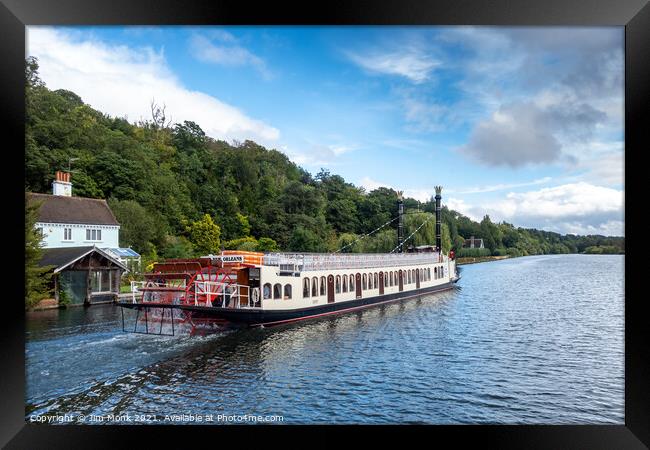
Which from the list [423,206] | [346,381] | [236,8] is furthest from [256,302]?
[423,206]

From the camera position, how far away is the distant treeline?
17.7 metres

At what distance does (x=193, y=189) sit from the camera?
22531mm

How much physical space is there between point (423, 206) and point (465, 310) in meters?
18.2

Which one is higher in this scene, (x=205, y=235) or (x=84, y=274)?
(x=205, y=235)

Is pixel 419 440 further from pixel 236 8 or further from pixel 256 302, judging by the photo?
pixel 256 302

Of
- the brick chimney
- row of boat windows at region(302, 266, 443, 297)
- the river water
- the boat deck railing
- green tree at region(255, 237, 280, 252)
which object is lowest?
the river water

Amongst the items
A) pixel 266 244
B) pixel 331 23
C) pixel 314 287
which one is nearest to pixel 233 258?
pixel 314 287

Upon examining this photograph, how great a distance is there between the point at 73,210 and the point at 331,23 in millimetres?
13986

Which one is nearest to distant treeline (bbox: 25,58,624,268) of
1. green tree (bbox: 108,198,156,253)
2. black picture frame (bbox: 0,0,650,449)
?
green tree (bbox: 108,198,156,253)

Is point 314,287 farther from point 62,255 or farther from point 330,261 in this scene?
point 62,255

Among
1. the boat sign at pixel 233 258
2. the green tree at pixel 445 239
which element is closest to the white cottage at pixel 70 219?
the boat sign at pixel 233 258

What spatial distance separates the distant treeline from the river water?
5.54m

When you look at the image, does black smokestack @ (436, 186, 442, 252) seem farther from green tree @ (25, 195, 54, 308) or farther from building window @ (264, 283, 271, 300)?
green tree @ (25, 195, 54, 308)

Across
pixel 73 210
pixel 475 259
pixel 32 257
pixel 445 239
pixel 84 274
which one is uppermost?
pixel 73 210
